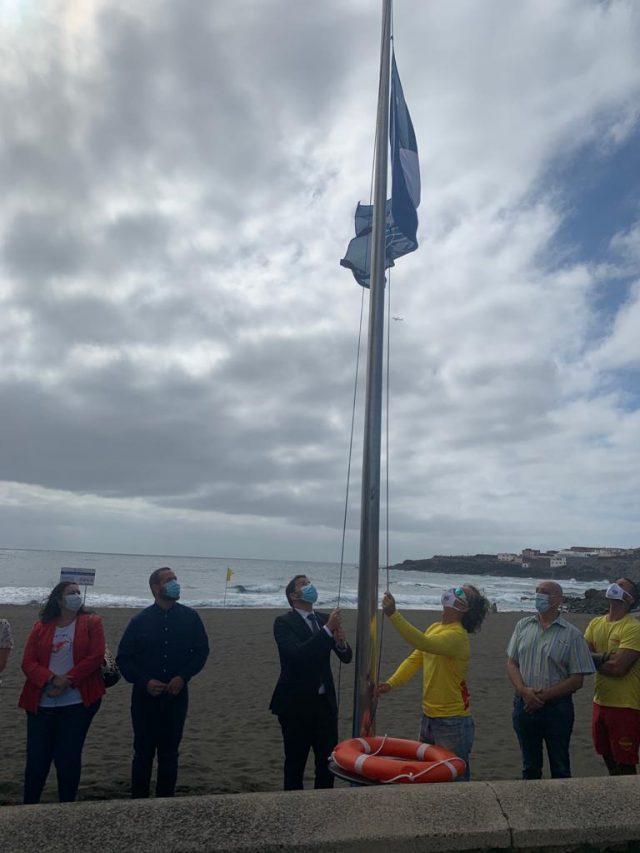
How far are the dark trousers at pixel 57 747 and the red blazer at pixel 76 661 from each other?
9cm

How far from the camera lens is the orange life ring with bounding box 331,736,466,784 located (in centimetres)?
290

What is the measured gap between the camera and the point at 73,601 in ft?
14.3

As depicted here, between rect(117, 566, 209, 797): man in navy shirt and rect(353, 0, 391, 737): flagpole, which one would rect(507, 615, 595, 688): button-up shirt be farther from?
rect(117, 566, 209, 797): man in navy shirt

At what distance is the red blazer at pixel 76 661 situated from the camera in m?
4.05

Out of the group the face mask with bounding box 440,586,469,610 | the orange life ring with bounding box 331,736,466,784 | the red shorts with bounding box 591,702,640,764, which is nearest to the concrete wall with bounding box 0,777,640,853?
the orange life ring with bounding box 331,736,466,784

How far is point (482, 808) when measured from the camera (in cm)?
217

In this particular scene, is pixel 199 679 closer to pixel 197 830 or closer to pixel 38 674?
pixel 38 674

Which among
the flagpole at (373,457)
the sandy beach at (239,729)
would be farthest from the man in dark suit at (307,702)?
the sandy beach at (239,729)

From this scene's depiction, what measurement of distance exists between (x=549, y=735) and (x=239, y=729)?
4920mm

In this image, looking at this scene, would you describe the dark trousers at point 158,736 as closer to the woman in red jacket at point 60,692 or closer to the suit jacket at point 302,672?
the woman in red jacket at point 60,692

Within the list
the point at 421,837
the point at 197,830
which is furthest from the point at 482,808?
the point at 197,830

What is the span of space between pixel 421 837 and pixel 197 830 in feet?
2.15

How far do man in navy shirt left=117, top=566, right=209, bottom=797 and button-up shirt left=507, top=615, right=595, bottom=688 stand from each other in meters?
2.09

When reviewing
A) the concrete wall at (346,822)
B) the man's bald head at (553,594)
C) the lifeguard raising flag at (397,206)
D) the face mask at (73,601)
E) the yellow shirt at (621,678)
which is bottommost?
the concrete wall at (346,822)
